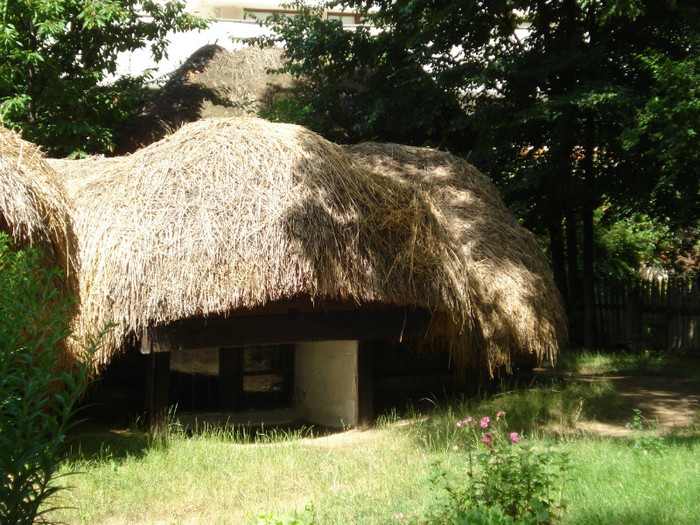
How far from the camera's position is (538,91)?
1338 centimetres

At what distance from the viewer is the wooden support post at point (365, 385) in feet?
27.7

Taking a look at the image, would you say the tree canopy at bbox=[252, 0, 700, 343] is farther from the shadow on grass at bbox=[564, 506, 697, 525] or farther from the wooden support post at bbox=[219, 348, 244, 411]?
the shadow on grass at bbox=[564, 506, 697, 525]

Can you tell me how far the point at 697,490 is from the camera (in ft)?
16.3

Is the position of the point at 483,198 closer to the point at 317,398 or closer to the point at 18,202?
the point at 317,398

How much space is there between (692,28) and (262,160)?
661 cm

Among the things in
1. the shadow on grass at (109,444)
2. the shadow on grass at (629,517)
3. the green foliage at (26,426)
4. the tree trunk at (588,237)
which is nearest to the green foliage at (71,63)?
the shadow on grass at (109,444)

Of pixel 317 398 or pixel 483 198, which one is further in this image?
pixel 483 198

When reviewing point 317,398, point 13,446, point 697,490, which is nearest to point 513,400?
point 317,398

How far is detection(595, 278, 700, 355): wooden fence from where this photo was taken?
1345 centimetres

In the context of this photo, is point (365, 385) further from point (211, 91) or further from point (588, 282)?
point (211, 91)

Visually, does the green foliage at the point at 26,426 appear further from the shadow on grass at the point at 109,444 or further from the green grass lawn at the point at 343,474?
the shadow on grass at the point at 109,444

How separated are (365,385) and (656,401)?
12.9ft

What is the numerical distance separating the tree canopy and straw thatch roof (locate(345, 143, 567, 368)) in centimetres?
165

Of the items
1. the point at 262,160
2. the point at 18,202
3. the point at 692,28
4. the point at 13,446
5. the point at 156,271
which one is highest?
the point at 692,28
